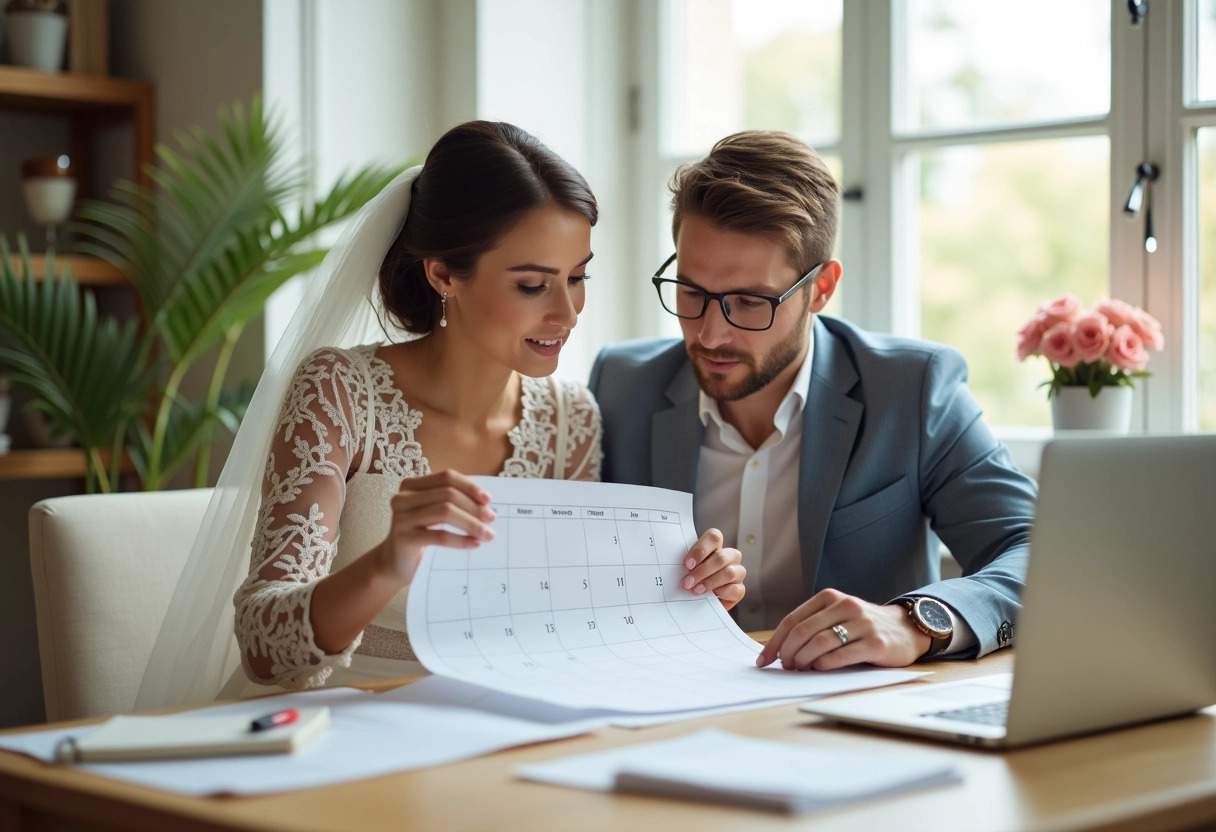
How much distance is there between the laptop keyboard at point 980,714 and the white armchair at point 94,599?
116 centimetres

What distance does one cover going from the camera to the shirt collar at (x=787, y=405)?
2.17 metres

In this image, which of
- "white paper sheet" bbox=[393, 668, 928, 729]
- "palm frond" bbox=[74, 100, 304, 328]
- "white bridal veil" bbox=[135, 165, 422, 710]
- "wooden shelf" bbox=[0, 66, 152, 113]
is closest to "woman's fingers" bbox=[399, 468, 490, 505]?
"white paper sheet" bbox=[393, 668, 928, 729]

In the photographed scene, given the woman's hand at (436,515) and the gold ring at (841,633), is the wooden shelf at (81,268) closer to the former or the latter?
the woman's hand at (436,515)

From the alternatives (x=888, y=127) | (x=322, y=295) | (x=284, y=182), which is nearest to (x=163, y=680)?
(x=322, y=295)

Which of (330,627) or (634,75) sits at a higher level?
(634,75)

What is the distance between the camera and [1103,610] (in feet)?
3.92

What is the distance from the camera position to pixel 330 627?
4.96 ft

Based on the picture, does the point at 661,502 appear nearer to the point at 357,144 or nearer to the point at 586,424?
the point at 586,424

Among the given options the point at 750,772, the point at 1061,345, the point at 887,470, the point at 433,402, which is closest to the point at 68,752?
the point at 750,772

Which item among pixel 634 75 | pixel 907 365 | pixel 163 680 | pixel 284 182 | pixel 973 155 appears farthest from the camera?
pixel 634 75

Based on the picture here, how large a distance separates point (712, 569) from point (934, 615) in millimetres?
281

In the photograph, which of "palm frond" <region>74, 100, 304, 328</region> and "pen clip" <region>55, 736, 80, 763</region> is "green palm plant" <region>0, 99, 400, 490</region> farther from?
"pen clip" <region>55, 736, 80, 763</region>

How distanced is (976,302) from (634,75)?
1141 mm

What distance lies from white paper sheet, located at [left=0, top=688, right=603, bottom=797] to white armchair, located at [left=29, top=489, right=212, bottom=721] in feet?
1.86
